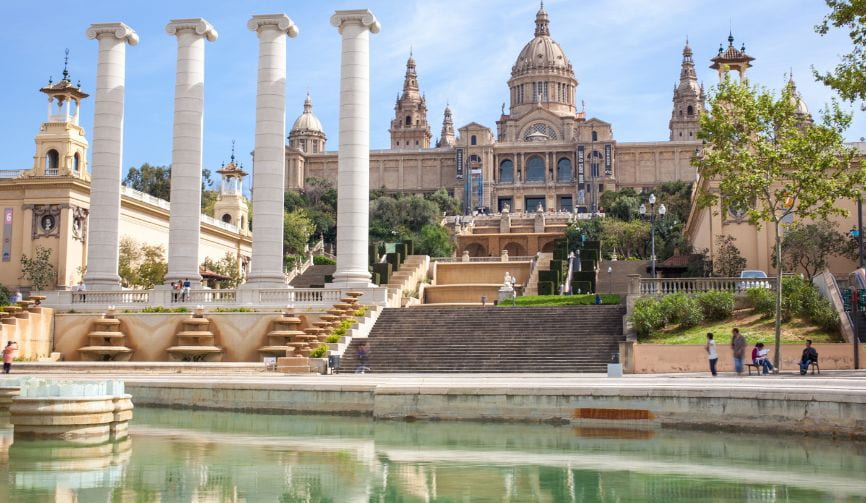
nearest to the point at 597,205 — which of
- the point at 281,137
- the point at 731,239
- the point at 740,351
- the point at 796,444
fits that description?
the point at 731,239

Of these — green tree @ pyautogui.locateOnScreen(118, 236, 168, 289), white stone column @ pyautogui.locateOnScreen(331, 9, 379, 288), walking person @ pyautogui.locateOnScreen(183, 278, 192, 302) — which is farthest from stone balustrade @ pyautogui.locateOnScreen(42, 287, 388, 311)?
green tree @ pyautogui.locateOnScreen(118, 236, 168, 289)

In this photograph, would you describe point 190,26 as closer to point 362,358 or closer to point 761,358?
point 362,358

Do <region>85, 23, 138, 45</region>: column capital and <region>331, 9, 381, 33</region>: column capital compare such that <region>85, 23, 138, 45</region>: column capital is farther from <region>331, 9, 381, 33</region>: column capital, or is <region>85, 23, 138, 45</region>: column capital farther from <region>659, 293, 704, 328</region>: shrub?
<region>659, 293, 704, 328</region>: shrub

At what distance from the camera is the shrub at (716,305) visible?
39.3 metres

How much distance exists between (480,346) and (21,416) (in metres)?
20.5

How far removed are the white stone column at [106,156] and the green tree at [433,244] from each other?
59.9 m

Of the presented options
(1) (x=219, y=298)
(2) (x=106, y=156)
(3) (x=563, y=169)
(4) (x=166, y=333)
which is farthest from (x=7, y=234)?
(3) (x=563, y=169)

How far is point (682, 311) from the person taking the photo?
38.7m

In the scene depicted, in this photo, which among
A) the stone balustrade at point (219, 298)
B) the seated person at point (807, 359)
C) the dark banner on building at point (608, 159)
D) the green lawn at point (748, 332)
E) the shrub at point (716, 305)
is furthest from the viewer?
the dark banner on building at point (608, 159)

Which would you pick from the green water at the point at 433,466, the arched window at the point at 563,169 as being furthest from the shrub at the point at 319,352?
the arched window at the point at 563,169

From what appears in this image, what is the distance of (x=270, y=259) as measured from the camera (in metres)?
48.0

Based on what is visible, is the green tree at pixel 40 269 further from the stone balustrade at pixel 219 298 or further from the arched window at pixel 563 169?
the arched window at pixel 563 169

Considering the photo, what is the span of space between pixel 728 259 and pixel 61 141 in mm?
45637

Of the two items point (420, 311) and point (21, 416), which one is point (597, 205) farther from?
point (21, 416)
